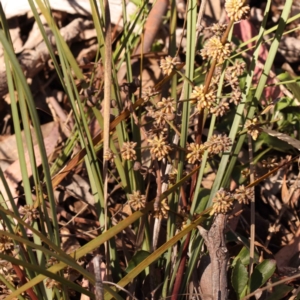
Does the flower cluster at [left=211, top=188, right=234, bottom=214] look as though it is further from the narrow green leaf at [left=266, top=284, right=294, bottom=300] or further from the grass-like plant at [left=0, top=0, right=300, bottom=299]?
the narrow green leaf at [left=266, top=284, right=294, bottom=300]

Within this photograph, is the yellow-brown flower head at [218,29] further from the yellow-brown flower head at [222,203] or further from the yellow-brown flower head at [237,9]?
the yellow-brown flower head at [222,203]

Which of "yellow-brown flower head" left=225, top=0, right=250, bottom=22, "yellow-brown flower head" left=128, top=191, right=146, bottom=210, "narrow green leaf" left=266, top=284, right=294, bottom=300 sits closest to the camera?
"yellow-brown flower head" left=225, top=0, right=250, bottom=22

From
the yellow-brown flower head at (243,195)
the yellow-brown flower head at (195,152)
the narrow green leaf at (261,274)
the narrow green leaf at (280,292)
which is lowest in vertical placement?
the narrow green leaf at (280,292)

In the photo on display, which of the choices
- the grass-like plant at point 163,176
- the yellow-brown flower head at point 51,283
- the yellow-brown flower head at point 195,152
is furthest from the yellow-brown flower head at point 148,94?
the yellow-brown flower head at point 51,283

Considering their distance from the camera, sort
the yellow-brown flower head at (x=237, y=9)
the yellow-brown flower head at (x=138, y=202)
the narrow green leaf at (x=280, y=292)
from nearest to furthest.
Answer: the yellow-brown flower head at (x=237, y=9)
the yellow-brown flower head at (x=138, y=202)
the narrow green leaf at (x=280, y=292)

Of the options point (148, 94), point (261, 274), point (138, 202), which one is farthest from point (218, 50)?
point (261, 274)

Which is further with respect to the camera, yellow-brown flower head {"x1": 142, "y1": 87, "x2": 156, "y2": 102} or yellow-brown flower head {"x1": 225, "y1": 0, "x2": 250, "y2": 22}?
yellow-brown flower head {"x1": 142, "y1": 87, "x2": 156, "y2": 102}

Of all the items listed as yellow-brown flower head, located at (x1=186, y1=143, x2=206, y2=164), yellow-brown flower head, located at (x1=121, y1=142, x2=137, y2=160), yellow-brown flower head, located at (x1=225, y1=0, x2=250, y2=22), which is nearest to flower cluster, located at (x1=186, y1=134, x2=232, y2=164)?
yellow-brown flower head, located at (x1=186, y1=143, x2=206, y2=164)

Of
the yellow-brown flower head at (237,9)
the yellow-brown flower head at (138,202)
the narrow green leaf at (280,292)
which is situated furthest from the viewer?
the narrow green leaf at (280,292)

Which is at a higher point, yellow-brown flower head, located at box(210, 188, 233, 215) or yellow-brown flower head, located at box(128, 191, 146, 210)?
yellow-brown flower head, located at box(128, 191, 146, 210)

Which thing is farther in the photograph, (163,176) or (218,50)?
(163,176)

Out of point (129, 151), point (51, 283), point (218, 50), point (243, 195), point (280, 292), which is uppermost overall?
point (218, 50)

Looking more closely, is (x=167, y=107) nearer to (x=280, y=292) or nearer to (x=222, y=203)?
(x=222, y=203)
